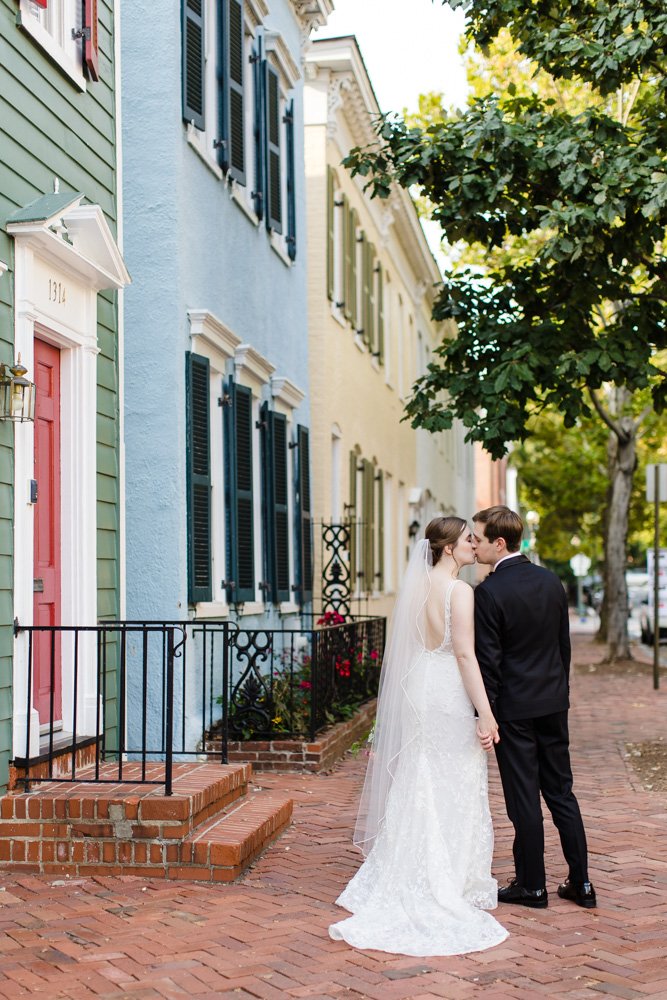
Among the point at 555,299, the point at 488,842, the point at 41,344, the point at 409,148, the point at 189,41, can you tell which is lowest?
the point at 488,842

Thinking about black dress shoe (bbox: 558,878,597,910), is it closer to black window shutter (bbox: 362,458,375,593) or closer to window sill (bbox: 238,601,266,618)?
window sill (bbox: 238,601,266,618)

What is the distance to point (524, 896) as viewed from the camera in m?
6.46

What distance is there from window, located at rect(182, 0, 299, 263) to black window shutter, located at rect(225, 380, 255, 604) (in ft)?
6.18

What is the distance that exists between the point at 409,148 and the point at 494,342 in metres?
1.73

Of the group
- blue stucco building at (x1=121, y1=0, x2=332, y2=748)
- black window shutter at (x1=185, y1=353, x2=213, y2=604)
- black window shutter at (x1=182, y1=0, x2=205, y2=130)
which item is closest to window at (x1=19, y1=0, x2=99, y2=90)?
blue stucco building at (x1=121, y1=0, x2=332, y2=748)

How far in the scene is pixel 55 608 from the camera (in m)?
8.48

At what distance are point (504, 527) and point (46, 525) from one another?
3.06 metres

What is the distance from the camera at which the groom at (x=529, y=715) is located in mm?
6445

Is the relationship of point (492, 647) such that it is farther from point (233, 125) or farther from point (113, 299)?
point (233, 125)

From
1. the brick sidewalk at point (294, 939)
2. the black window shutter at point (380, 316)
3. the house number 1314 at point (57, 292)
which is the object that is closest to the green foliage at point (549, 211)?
the house number 1314 at point (57, 292)

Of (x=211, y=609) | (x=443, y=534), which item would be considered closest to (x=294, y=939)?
(x=443, y=534)

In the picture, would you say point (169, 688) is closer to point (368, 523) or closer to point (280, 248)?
point (280, 248)

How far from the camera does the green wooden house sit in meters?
7.48

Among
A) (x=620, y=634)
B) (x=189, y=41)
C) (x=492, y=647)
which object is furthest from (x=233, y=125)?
(x=620, y=634)
